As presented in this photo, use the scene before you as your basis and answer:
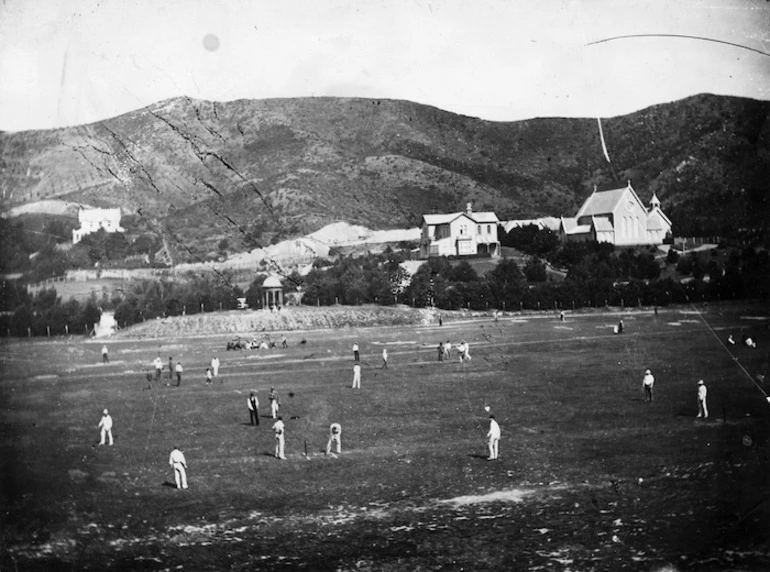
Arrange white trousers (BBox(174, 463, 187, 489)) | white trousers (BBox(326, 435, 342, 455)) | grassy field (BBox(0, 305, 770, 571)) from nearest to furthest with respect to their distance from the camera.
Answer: grassy field (BBox(0, 305, 770, 571)), white trousers (BBox(174, 463, 187, 489)), white trousers (BBox(326, 435, 342, 455))

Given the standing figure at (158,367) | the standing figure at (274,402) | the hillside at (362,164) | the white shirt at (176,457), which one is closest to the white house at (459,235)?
the hillside at (362,164)

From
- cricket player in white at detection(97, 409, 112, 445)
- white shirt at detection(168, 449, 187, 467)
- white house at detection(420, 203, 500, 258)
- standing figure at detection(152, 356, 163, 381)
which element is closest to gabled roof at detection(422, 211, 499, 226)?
white house at detection(420, 203, 500, 258)

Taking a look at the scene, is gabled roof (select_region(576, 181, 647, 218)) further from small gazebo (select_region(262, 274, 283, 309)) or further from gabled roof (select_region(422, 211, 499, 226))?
small gazebo (select_region(262, 274, 283, 309))

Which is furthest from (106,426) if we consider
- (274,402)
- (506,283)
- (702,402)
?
(702,402)

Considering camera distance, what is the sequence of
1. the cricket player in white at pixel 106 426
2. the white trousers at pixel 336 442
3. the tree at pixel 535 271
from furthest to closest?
1. the tree at pixel 535 271
2. the white trousers at pixel 336 442
3. the cricket player in white at pixel 106 426

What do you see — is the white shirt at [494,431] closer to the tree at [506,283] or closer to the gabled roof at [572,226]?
the tree at [506,283]

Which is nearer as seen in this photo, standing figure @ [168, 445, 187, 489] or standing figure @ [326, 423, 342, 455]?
standing figure @ [168, 445, 187, 489]

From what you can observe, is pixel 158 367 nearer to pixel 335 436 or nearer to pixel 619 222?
pixel 335 436
